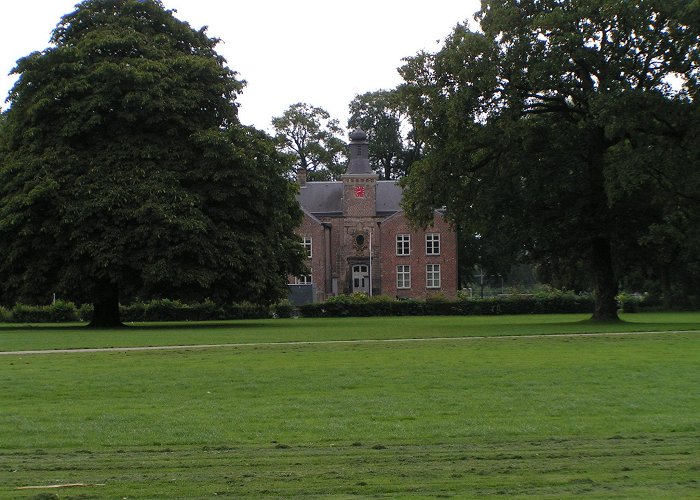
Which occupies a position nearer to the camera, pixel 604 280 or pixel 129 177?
pixel 129 177

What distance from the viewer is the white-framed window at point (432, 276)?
86.8 metres

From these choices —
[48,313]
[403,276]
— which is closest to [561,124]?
[48,313]

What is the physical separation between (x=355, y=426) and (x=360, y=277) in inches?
3013

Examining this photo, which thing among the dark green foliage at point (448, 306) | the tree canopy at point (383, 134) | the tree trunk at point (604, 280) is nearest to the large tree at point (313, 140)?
the tree canopy at point (383, 134)

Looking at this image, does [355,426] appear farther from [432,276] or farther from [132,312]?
[432,276]

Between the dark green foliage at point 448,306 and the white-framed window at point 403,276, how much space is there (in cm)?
2060

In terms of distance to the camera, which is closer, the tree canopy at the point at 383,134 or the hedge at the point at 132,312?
the hedge at the point at 132,312

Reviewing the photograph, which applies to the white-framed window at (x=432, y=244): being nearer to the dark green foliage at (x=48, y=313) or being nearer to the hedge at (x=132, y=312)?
the hedge at (x=132, y=312)

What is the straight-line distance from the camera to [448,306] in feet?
217

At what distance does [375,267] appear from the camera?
88062mm

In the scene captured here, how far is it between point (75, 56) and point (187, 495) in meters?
37.5

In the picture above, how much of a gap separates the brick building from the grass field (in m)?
64.1

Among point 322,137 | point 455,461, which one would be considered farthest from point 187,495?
point 322,137

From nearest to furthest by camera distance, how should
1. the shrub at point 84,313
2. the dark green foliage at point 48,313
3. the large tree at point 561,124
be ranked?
the large tree at point 561,124 < the dark green foliage at point 48,313 < the shrub at point 84,313
